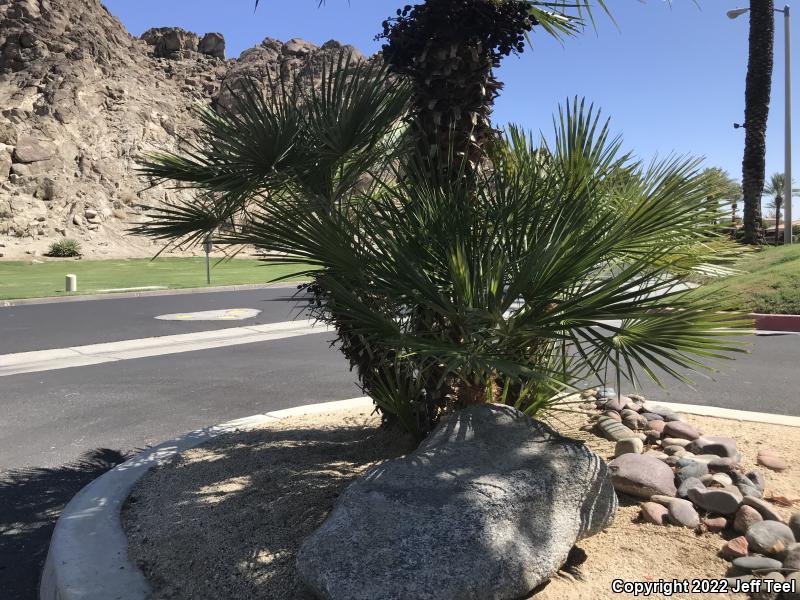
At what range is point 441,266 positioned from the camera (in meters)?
2.91

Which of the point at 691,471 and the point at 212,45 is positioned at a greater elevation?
the point at 212,45

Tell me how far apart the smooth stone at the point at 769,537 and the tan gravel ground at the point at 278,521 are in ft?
0.50

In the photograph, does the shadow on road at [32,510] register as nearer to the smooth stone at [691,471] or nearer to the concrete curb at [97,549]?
the concrete curb at [97,549]

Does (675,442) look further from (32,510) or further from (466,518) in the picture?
(32,510)

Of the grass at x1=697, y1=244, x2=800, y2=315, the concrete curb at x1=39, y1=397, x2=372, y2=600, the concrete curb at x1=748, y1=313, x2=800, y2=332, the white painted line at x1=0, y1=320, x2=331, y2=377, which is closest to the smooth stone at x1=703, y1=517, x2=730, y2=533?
the concrete curb at x1=39, y1=397, x2=372, y2=600

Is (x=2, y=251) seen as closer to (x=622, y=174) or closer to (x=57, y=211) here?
(x=57, y=211)

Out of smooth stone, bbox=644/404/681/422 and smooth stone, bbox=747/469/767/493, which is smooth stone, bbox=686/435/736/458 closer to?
smooth stone, bbox=747/469/767/493

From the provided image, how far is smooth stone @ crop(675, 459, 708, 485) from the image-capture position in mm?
3420

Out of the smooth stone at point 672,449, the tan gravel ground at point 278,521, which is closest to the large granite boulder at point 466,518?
the tan gravel ground at point 278,521

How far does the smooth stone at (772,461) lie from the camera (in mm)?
3770

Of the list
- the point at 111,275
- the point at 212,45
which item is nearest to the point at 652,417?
the point at 111,275

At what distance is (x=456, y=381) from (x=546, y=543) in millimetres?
1320

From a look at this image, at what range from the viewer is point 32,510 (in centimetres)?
395

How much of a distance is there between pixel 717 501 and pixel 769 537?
Answer: 34cm
